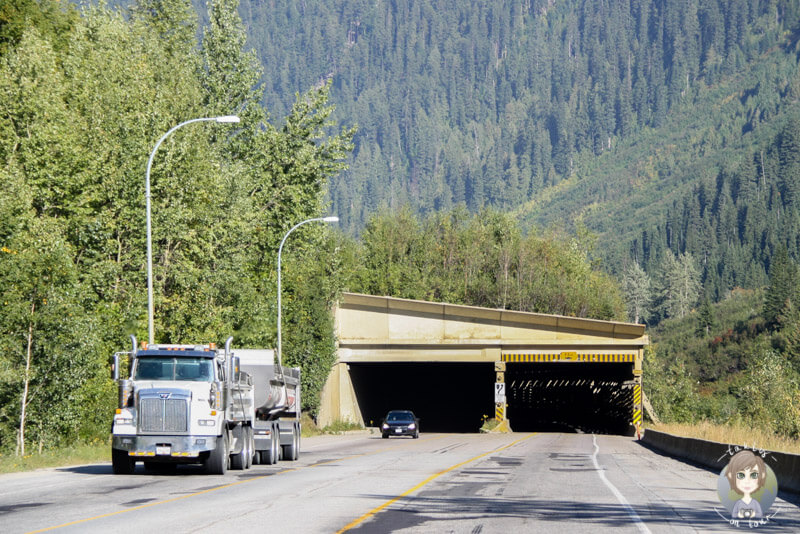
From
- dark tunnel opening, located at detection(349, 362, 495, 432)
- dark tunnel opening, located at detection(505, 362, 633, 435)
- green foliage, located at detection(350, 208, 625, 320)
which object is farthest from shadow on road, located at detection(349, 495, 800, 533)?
green foliage, located at detection(350, 208, 625, 320)

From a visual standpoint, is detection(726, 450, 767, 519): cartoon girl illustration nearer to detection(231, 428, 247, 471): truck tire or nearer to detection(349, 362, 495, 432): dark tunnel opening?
detection(231, 428, 247, 471): truck tire

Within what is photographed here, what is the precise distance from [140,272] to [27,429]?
38.5ft

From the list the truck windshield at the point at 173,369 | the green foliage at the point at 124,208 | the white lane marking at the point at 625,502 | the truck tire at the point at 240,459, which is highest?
the green foliage at the point at 124,208

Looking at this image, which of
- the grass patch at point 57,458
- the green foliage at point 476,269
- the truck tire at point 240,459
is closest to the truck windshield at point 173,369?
the truck tire at point 240,459

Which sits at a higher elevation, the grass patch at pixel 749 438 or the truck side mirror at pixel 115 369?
the truck side mirror at pixel 115 369

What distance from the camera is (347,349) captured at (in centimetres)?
6681

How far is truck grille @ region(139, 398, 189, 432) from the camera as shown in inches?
931

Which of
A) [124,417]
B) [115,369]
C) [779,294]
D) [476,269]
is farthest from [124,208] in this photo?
[779,294]

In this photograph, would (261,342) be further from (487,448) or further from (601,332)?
(601,332)

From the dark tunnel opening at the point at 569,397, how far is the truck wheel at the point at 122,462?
2047 inches

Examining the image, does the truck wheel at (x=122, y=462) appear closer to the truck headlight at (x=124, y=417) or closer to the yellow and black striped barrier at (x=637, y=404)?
the truck headlight at (x=124, y=417)

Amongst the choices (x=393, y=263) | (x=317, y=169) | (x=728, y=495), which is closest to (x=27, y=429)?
(x=728, y=495)

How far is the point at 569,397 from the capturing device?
3999 inches

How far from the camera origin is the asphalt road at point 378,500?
15.0 metres
